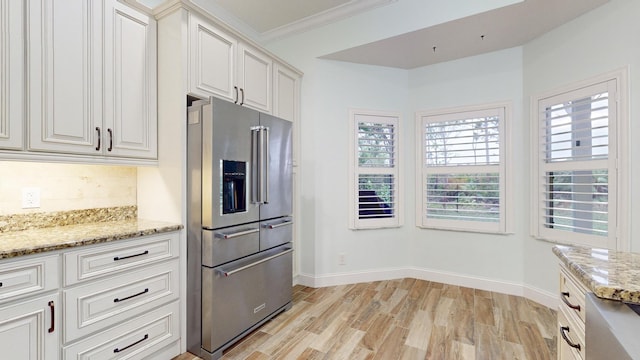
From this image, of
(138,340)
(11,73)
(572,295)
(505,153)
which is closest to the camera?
(572,295)

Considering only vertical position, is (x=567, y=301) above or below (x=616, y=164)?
below

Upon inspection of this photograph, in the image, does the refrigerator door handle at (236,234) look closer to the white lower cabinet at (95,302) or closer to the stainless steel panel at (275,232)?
the stainless steel panel at (275,232)

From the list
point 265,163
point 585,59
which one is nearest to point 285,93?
point 265,163

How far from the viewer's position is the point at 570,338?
46.2 inches

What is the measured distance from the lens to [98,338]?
155 cm

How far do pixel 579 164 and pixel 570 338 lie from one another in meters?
1.92

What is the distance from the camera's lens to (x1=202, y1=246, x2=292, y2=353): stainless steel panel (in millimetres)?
1911

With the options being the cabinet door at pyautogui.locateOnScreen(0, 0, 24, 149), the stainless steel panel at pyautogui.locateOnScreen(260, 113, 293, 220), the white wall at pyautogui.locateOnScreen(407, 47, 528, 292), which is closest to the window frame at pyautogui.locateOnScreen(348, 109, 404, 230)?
the white wall at pyautogui.locateOnScreen(407, 47, 528, 292)

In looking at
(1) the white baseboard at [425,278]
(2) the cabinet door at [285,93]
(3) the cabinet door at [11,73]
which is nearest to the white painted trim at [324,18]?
(2) the cabinet door at [285,93]

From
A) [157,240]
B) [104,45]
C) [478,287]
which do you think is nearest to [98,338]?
[157,240]

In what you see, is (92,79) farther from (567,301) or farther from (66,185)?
(567,301)

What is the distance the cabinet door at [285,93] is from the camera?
9.52ft

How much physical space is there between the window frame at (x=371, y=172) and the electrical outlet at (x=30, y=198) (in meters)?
2.68

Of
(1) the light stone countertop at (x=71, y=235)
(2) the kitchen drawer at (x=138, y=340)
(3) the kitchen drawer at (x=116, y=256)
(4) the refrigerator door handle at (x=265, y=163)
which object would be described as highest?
(4) the refrigerator door handle at (x=265, y=163)
